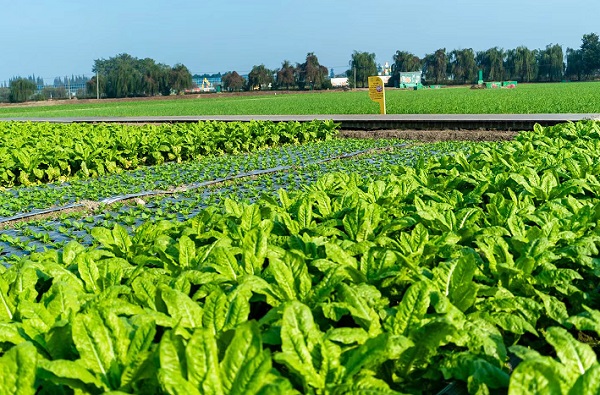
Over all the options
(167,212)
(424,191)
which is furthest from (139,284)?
(167,212)

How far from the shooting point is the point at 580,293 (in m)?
2.52

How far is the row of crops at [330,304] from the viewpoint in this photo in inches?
67.5

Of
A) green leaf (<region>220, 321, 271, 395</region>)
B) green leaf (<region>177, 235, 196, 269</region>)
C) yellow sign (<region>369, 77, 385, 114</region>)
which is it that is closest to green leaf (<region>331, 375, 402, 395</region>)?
green leaf (<region>220, 321, 271, 395</region>)

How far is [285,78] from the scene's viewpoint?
318 ft

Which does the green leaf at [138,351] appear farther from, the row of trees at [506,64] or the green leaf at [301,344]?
the row of trees at [506,64]

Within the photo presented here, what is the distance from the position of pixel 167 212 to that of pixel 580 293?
19.1ft

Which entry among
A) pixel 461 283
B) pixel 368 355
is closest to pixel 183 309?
pixel 368 355

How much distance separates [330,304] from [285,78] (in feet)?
318

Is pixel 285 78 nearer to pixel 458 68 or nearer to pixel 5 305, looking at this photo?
pixel 458 68

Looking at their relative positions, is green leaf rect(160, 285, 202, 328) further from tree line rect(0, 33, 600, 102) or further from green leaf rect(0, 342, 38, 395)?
tree line rect(0, 33, 600, 102)

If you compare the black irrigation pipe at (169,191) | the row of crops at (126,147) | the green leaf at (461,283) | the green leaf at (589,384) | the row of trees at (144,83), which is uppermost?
the row of trees at (144,83)

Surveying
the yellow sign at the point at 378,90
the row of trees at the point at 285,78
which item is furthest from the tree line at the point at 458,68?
the yellow sign at the point at 378,90

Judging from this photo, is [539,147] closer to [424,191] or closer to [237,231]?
[424,191]

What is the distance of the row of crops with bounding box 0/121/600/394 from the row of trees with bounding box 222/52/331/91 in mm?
92271
